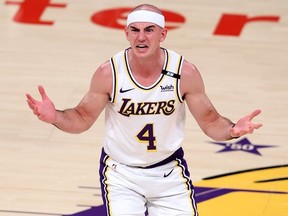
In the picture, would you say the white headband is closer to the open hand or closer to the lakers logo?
the open hand

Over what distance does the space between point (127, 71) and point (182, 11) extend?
7040 mm

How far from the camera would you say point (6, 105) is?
37.5 feet

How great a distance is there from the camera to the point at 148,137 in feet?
24.8

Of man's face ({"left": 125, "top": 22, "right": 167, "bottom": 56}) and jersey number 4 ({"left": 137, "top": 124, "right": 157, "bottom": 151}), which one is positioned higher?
man's face ({"left": 125, "top": 22, "right": 167, "bottom": 56})

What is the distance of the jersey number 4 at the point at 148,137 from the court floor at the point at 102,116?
180 centimetres

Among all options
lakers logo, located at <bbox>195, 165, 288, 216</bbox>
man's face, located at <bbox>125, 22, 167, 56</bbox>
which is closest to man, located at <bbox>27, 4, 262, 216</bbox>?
man's face, located at <bbox>125, 22, 167, 56</bbox>

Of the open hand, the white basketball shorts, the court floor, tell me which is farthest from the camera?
the court floor

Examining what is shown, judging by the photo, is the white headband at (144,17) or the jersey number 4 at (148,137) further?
the jersey number 4 at (148,137)

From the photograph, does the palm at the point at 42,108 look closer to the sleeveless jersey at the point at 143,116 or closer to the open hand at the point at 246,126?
the sleeveless jersey at the point at 143,116

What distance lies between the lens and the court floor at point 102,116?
31.4 feet

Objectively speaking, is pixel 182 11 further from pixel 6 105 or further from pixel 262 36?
pixel 6 105

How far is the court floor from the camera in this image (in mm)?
9570

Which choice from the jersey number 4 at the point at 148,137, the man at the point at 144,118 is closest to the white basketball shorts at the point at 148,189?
the man at the point at 144,118

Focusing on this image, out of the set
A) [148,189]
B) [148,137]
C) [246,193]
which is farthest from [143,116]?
[246,193]
